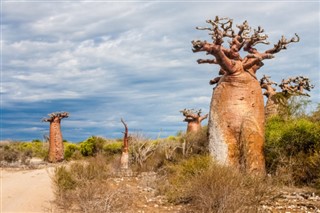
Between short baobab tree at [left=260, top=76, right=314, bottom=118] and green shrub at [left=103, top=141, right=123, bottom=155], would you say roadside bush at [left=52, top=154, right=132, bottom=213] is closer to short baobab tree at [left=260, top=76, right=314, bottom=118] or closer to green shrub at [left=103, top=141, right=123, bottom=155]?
short baobab tree at [left=260, top=76, right=314, bottom=118]

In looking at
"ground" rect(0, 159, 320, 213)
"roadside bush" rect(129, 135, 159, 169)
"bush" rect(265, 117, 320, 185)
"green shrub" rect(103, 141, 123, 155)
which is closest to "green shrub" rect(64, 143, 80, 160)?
"green shrub" rect(103, 141, 123, 155)

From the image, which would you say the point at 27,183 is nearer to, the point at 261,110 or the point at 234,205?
the point at 261,110

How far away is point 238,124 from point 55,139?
15745 mm

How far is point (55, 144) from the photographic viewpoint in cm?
2505

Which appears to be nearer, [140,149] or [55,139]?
[140,149]

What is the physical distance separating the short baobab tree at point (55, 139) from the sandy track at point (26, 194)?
6.92 metres

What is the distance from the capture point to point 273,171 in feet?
38.5

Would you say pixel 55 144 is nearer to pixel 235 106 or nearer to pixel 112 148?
pixel 112 148

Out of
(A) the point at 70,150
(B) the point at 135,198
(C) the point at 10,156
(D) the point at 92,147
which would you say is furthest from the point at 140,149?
(A) the point at 70,150

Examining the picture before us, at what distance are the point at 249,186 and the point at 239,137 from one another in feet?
9.59

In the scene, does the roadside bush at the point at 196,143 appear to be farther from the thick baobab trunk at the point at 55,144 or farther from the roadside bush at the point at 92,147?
the roadside bush at the point at 92,147

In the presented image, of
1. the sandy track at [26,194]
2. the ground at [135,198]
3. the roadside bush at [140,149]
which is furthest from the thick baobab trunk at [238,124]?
the roadside bush at [140,149]

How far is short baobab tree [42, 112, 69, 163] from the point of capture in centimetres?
2501

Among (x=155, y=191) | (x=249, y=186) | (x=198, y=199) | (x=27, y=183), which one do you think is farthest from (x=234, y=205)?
(x=27, y=183)
